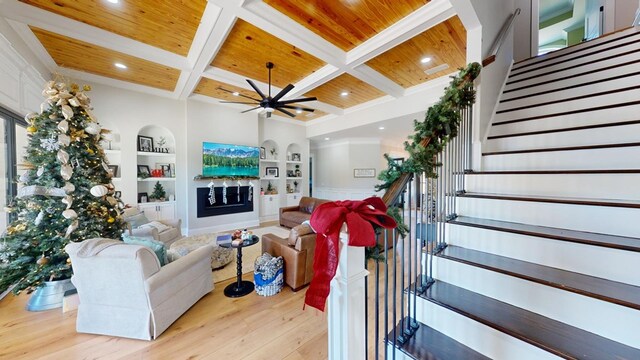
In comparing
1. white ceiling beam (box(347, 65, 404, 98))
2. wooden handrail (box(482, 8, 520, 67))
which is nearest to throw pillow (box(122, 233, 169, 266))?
white ceiling beam (box(347, 65, 404, 98))

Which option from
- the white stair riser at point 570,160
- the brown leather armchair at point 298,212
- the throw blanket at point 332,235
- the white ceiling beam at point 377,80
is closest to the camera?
the throw blanket at point 332,235

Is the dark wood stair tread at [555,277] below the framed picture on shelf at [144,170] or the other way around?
below

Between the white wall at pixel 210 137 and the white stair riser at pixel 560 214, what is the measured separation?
5291 millimetres

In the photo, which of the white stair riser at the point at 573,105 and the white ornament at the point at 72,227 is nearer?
the white stair riser at the point at 573,105

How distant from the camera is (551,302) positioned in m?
1.09

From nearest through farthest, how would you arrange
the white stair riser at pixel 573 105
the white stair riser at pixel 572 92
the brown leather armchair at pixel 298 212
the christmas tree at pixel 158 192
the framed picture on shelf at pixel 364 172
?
the white stair riser at pixel 573 105, the white stair riser at pixel 572 92, the christmas tree at pixel 158 192, the brown leather armchair at pixel 298 212, the framed picture on shelf at pixel 364 172

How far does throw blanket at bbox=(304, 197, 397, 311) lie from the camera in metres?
0.79

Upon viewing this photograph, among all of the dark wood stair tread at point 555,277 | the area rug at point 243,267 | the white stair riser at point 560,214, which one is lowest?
the area rug at point 243,267

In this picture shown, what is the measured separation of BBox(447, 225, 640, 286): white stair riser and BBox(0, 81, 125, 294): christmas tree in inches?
144

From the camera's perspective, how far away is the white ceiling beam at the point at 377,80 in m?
3.66

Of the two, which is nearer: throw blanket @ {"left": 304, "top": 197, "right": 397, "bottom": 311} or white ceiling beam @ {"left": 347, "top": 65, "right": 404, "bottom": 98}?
throw blanket @ {"left": 304, "top": 197, "right": 397, "bottom": 311}

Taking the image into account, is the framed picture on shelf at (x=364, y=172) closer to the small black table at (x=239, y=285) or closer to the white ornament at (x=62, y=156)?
the small black table at (x=239, y=285)

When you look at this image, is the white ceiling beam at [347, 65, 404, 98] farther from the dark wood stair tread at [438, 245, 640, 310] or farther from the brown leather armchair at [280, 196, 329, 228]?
the dark wood stair tread at [438, 245, 640, 310]

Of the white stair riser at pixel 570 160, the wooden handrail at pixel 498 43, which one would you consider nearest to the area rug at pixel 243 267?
the white stair riser at pixel 570 160
